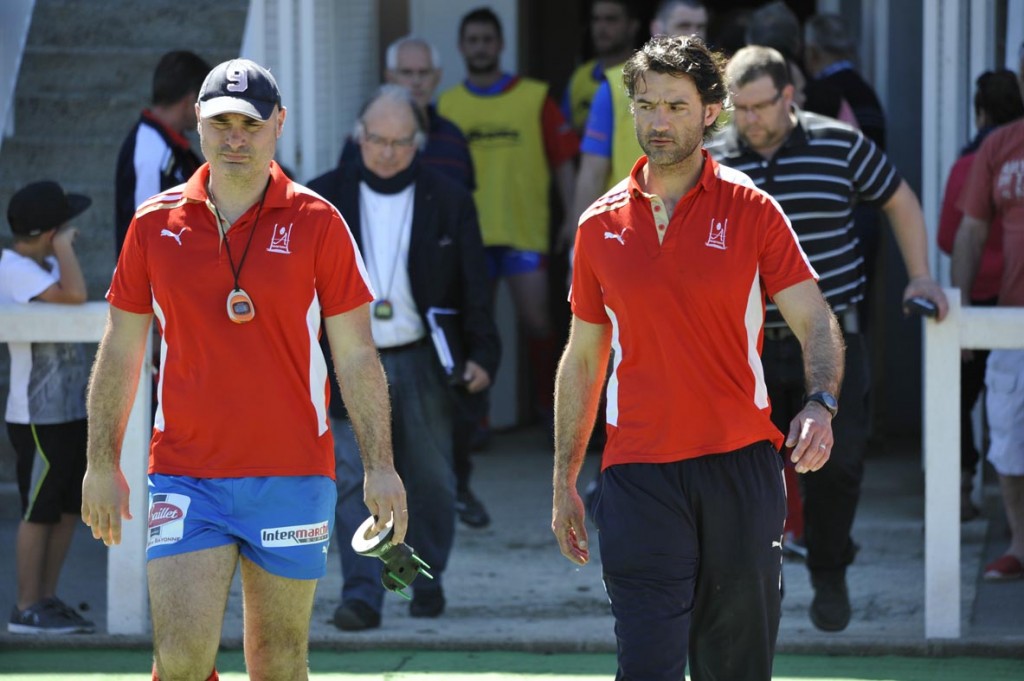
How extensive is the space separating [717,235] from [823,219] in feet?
6.11

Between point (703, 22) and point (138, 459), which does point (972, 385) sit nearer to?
point (703, 22)

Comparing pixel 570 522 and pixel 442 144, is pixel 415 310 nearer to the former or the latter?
pixel 442 144

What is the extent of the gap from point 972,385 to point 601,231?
11.7 feet

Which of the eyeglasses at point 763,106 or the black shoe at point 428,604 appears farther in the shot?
the black shoe at point 428,604

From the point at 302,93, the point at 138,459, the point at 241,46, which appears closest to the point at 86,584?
the point at 138,459

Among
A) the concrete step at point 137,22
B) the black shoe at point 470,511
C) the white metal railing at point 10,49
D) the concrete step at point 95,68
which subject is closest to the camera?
the black shoe at point 470,511

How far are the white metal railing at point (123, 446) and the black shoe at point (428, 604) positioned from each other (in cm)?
103

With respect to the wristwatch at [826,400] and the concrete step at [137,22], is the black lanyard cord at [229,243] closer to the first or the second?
the wristwatch at [826,400]

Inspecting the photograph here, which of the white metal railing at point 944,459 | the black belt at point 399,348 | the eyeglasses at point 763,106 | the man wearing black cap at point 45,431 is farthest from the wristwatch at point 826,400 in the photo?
the man wearing black cap at point 45,431

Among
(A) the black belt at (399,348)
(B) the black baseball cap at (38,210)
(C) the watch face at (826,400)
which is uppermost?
(B) the black baseball cap at (38,210)

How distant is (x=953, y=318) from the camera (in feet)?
20.8

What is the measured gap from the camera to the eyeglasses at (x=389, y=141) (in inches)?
269

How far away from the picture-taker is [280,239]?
479 centimetres

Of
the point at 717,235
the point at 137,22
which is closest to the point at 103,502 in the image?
the point at 717,235
